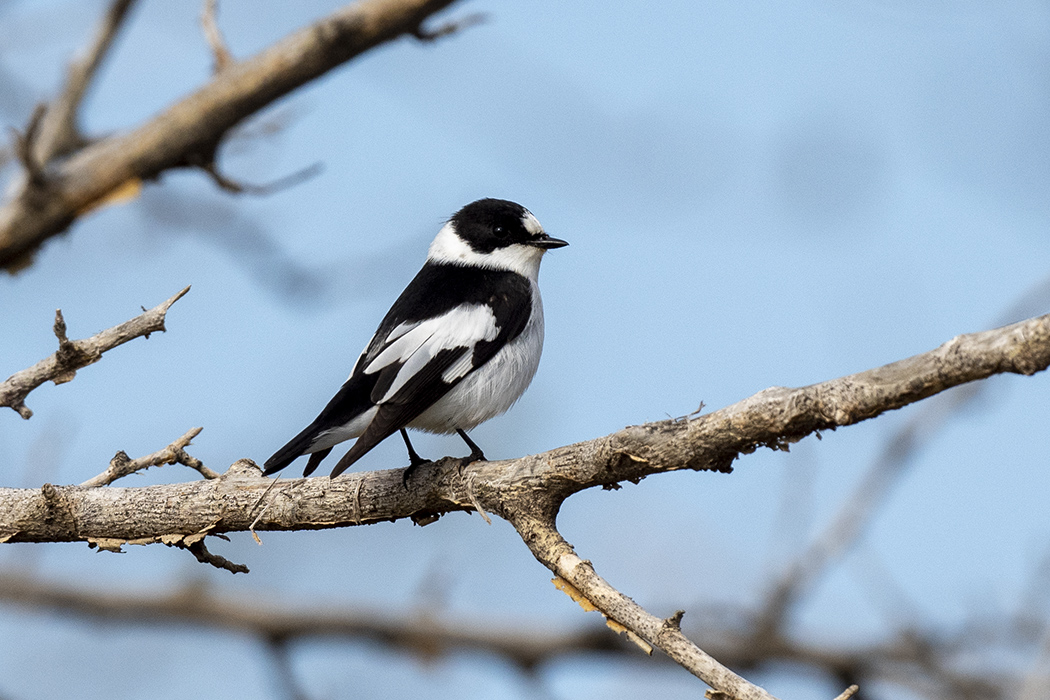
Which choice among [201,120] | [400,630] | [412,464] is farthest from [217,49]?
[400,630]

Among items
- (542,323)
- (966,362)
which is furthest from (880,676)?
(966,362)

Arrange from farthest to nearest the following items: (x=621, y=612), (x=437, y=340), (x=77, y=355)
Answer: (x=437, y=340)
(x=77, y=355)
(x=621, y=612)

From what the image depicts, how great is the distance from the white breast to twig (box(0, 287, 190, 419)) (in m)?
1.23

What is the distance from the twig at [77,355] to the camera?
3377 millimetres

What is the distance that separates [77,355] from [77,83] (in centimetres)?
216

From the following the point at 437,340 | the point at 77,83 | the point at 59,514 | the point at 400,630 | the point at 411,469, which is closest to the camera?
the point at 59,514

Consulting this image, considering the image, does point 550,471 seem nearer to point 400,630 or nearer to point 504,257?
point 504,257

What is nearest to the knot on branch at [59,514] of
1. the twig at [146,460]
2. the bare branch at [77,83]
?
the twig at [146,460]

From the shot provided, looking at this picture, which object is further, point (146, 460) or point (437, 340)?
point (437, 340)

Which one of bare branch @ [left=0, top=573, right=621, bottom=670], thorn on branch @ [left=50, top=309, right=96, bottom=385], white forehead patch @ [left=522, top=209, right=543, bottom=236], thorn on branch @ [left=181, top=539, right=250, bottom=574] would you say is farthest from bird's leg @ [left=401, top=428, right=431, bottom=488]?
bare branch @ [left=0, top=573, right=621, bottom=670]

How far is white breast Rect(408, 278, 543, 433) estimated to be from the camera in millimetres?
4230

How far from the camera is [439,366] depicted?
13.5 feet

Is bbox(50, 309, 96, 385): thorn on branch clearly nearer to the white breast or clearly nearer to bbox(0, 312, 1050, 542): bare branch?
bbox(0, 312, 1050, 542): bare branch

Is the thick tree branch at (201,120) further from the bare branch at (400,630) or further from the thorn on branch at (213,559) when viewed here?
the bare branch at (400,630)
